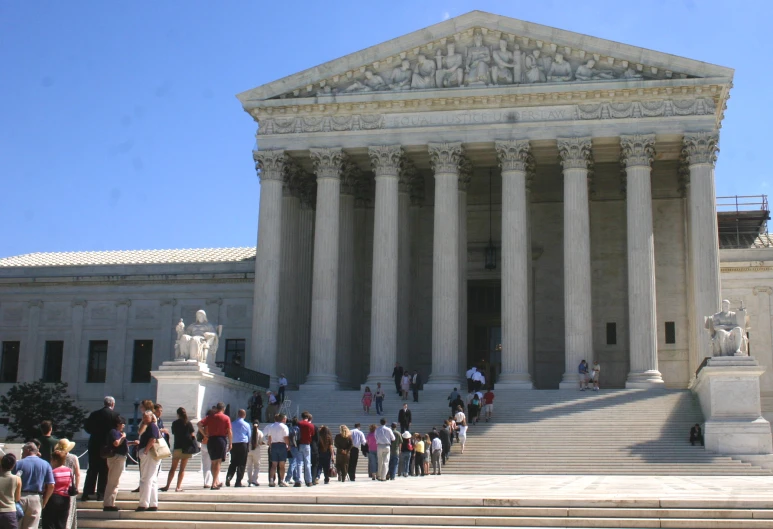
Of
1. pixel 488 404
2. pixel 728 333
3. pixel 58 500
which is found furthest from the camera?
pixel 488 404

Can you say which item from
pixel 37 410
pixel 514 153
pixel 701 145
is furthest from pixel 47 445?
pixel 37 410

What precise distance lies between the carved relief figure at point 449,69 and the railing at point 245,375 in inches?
623

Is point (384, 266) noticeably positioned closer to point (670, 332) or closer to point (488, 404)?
point (488, 404)

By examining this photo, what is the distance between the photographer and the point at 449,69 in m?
48.8

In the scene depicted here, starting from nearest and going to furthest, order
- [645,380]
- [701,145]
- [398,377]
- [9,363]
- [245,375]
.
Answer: [645,380], [245,375], [398,377], [701,145], [9,363]

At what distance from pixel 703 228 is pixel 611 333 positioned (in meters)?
9.60

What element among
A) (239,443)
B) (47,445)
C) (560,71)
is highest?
(560,71)

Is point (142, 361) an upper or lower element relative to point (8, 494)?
upper

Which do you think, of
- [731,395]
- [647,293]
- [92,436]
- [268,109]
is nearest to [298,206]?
[268,109]

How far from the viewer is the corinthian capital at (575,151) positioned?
47031 millimetres

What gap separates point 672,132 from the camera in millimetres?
46281

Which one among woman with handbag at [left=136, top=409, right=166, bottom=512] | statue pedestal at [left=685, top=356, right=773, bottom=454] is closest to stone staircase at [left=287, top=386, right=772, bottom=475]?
statue pedestal at [left=685, top=356, right=773, bottom=454]

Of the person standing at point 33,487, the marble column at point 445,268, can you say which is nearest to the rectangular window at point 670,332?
the marble column at point 445,268

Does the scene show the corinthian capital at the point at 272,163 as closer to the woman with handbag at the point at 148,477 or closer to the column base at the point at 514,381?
the column base at the point at 514,381
